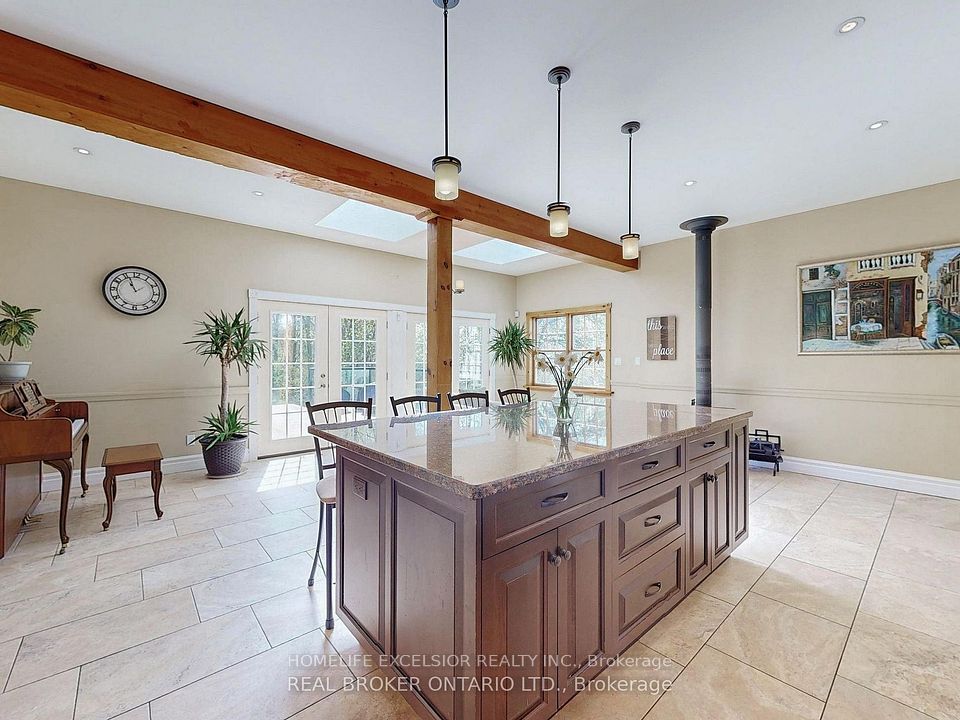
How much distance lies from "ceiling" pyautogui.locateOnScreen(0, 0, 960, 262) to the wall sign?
2250 millimetres

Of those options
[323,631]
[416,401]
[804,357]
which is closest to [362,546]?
[323,631]

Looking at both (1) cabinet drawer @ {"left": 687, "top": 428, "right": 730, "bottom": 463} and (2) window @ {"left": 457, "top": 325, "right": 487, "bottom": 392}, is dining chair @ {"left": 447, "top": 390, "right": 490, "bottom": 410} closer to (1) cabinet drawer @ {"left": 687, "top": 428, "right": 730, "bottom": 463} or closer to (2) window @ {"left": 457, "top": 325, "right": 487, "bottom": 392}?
(1) cabinet drawer @ {"left": 687, "top": 428, "right": 730, "bottom": 463}

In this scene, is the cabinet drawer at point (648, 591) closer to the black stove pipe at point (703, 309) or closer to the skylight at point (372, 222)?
the black stove pipe at point (703, 309)

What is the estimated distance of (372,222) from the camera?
4980mm

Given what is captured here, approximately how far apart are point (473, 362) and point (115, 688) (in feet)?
19.9

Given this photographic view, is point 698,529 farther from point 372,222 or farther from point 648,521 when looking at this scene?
point 372,222

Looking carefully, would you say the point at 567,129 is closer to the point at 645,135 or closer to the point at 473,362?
the point at 645,135

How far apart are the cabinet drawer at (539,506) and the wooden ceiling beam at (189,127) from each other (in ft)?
8.85

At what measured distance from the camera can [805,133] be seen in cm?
294

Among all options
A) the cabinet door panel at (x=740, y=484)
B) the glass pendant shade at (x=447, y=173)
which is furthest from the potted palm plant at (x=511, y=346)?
the glass pendant shade at (x=447, y=173)

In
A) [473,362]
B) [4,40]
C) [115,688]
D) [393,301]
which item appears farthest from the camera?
[473,362]

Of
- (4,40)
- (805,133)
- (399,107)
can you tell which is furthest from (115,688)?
(805,133)

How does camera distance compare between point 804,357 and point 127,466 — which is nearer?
point 127,466

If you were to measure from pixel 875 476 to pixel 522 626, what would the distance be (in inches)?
187
